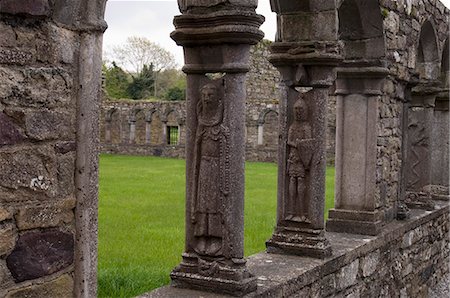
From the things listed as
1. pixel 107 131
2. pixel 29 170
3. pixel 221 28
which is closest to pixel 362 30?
pixel 221 28

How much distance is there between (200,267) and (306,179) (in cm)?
176

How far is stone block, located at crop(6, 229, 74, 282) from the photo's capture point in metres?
2.78

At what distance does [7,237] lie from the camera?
8.95 feet

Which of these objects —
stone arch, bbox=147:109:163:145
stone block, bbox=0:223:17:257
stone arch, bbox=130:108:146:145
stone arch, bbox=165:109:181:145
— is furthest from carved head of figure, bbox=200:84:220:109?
stone arch, bbox=147:109:163:145

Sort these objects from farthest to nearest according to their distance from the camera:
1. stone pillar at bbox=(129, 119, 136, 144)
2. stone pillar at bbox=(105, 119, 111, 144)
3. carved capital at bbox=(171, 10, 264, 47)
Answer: stone pillar at bbox=(105, 119, 111, 144)
stone pillar at bbox=(129, 119, 136, 144)
carved capital at bbox=(171, 10, 264, 47)

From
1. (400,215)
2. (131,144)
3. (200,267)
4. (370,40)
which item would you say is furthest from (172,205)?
(131,144)

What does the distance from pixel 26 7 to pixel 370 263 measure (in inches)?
198

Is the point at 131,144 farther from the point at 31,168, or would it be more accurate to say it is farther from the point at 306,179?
the point at 31,168

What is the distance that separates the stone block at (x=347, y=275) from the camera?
6020mm

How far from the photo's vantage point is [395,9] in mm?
7781

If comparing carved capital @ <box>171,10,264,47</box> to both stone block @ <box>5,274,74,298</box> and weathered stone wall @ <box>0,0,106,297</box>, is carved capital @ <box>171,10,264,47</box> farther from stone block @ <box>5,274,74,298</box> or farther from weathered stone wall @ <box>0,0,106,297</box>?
stone block @ <box>5,274,74,298</box>

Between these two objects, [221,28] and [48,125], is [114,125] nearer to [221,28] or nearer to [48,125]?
[221,28]

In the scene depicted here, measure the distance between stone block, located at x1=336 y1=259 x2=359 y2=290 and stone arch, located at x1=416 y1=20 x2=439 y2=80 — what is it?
4.50 meters

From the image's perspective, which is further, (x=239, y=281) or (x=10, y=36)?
(x=239, y=281)
